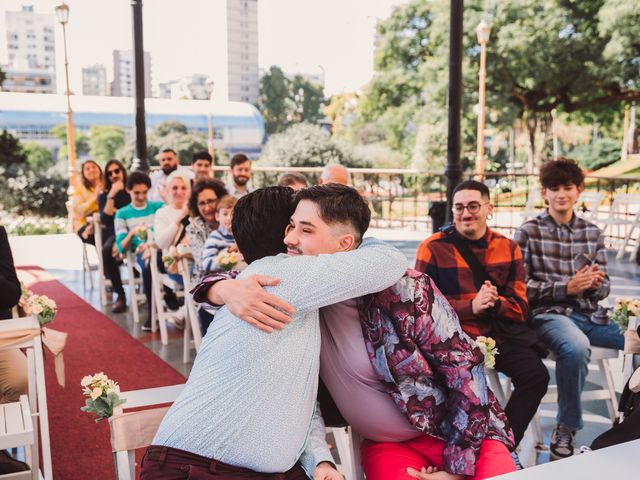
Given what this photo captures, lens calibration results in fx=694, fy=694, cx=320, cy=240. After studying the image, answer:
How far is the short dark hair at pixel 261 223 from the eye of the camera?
65.2 inches

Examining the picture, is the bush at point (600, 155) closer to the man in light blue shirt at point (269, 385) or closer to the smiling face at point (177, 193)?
the smiling face at point (177, 193)

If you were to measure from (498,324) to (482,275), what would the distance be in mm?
221

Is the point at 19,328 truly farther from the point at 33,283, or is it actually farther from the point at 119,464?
the point at 33,283

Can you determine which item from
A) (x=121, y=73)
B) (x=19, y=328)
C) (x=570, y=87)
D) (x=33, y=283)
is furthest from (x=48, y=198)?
(x=121, y=73)

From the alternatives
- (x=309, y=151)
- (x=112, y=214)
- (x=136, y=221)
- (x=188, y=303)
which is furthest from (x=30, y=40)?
(x=188, y=303)

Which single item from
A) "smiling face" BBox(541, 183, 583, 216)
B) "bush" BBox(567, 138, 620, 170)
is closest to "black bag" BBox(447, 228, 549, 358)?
"smiling face" BBox(541, 183, 583, 216)

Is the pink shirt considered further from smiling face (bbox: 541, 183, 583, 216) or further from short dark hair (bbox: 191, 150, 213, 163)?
short dark hair (bbox: 191, 150, 213, 163)

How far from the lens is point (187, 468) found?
1.47 meters

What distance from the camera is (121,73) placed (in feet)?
402

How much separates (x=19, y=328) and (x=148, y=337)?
9.89ft

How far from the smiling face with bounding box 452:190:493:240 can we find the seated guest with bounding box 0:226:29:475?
1926 millimetres

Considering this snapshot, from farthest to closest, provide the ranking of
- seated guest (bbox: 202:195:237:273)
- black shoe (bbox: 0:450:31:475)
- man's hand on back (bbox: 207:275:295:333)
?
seated guest (bbox: 202:195:237:273) < black shoe (bbox: 0:450:31:475) < man's hand on back (bbox: 207:275:295:333)

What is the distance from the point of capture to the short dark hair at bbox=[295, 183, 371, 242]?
64.4 inches

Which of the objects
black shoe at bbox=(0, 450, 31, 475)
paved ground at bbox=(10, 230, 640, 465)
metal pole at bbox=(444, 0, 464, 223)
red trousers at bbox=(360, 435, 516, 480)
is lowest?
paved ground at bbox=(10, 230, 640, 465)
